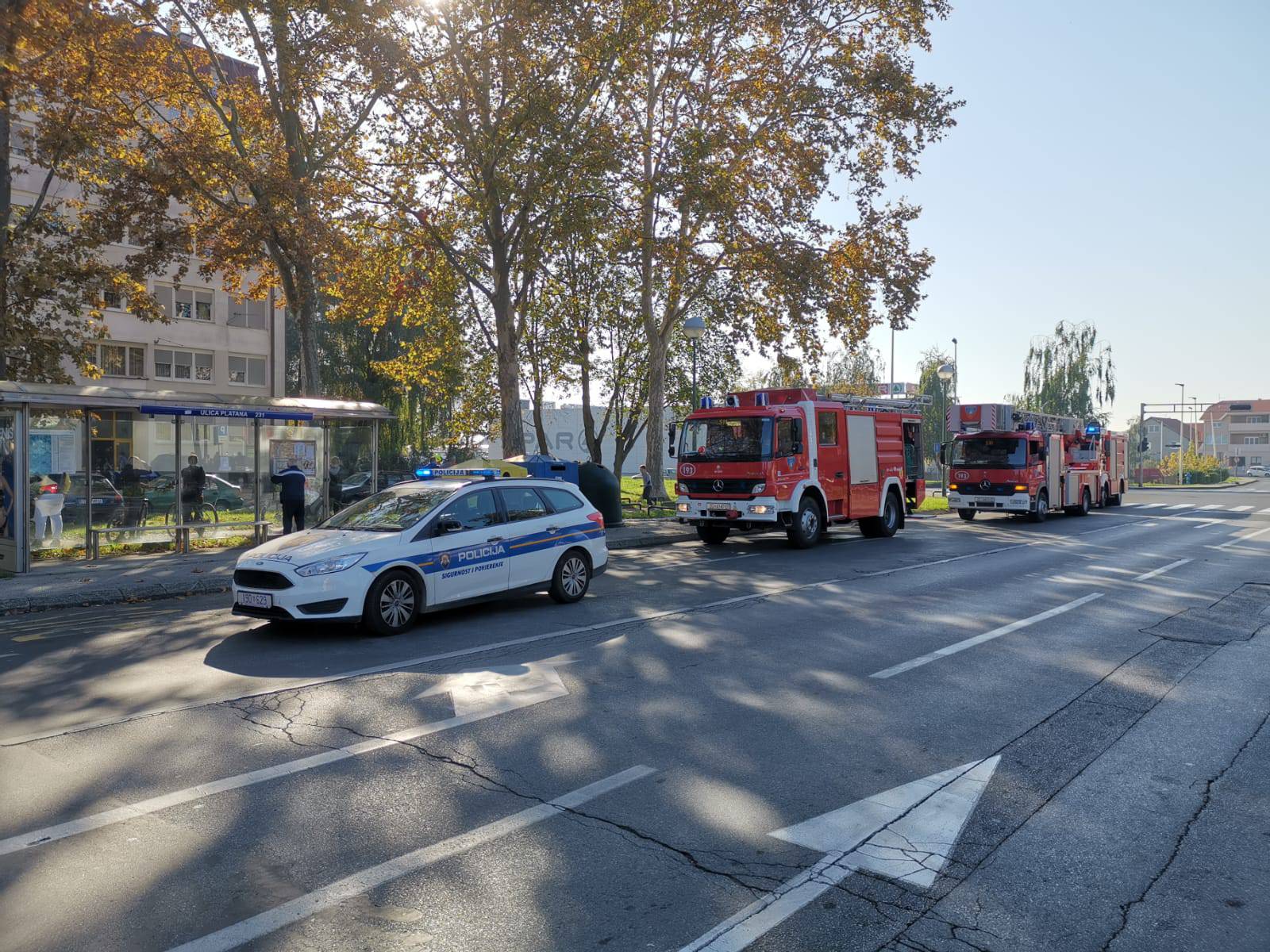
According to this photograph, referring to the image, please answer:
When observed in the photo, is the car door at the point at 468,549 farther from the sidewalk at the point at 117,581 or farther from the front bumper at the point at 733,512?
the front bumper at the point at 733,512

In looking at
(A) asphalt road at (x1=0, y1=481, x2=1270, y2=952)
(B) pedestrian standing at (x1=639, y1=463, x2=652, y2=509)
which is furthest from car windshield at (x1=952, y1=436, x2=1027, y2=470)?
(A) asphalt road at (x1=0, y1=481, x2=1270, y2=952)

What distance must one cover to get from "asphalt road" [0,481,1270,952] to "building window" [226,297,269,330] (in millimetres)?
40420

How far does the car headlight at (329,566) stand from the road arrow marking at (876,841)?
5.91m

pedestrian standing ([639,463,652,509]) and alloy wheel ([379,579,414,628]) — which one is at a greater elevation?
pedestrian standing ([639,463,652,509])

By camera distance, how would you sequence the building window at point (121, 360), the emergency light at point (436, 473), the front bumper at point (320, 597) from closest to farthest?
the front bumper at point (320, 597)
the emergency light at point (436, 473)
the building window at point (121, 360)

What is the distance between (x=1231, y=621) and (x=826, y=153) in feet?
65.2

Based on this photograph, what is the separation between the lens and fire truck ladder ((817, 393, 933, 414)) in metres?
20.3

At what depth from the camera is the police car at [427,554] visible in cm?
932

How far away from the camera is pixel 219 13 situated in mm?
21062

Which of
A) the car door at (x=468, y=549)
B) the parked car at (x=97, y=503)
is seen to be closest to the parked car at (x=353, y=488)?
the parked car at (x=97, y=503)

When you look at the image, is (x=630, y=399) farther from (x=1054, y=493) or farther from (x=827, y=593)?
(x=827, y=593)

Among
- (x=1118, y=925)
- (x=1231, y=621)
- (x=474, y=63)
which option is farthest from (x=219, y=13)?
(x=1118, y=925)

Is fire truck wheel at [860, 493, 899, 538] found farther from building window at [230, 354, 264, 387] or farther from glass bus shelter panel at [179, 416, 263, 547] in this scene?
building window at [230, 354, 264, 387]

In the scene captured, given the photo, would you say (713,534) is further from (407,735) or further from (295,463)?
(407,735)
